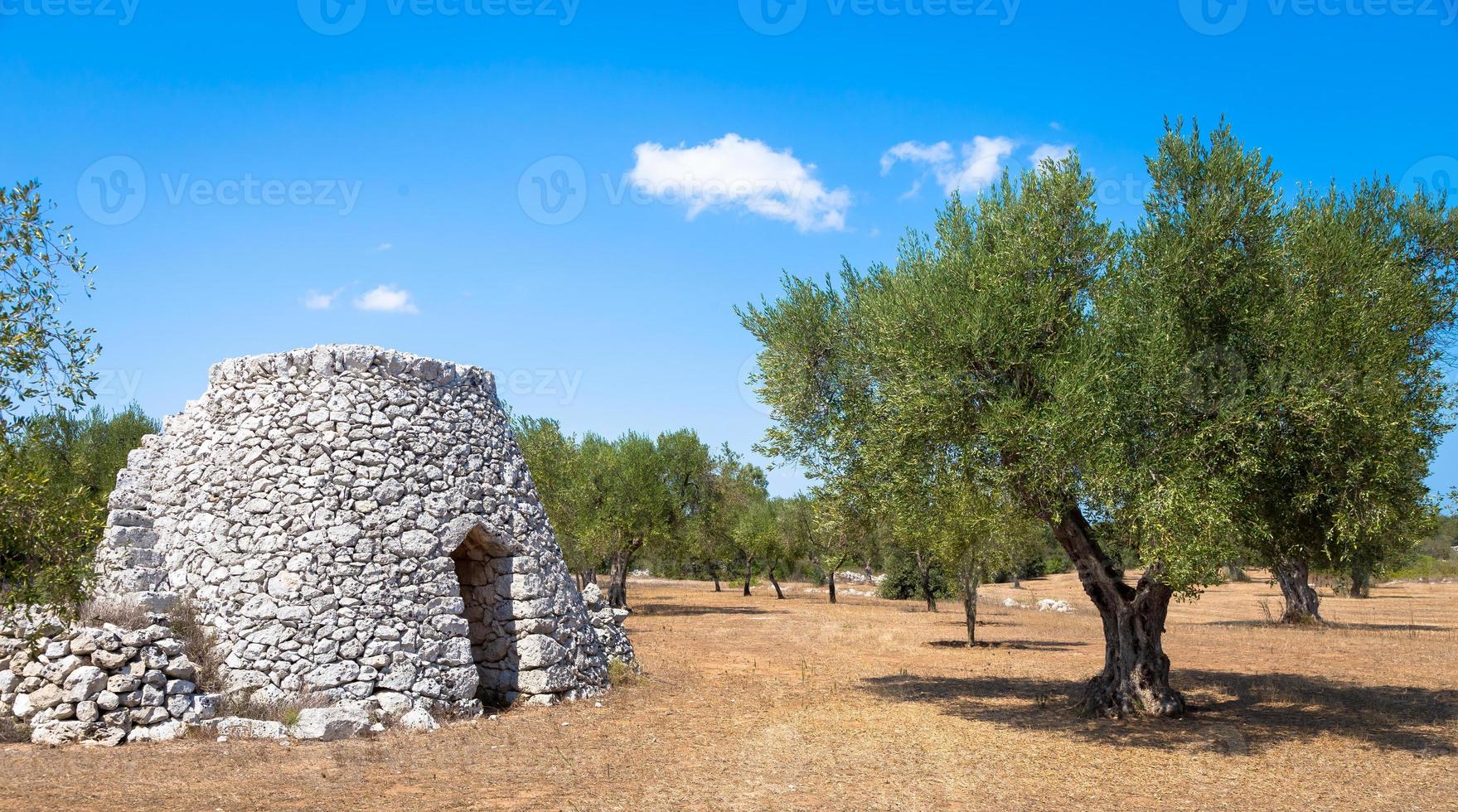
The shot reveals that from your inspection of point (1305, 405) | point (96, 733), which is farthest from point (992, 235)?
point (96, 733)

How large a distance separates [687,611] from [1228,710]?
2650 centimetres

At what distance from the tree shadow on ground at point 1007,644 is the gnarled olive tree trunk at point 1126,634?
36.2 feet

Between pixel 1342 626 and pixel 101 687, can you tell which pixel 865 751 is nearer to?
pixel 101 687

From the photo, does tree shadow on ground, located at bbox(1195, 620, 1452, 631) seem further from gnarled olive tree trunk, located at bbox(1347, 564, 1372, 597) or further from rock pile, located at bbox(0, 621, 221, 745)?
rock pile, located at bbox(0, 621, 221, 745)

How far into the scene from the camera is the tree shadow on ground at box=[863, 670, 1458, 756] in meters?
13.2

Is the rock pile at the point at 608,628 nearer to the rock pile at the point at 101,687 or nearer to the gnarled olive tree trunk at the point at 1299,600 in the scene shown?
the rock pile at the point at 101,687

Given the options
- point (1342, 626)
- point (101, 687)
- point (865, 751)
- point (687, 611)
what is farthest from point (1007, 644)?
point (101, 687)

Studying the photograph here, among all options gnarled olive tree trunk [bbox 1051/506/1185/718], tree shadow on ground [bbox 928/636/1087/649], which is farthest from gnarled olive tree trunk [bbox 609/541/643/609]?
gnarled olive tree trunk [bbox 1051/506/1185/718]

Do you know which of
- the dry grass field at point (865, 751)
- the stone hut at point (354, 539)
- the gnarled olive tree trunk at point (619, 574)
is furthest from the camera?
the gnarled olive tree trunk at point (619, 574)

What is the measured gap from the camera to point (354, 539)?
13867 millimetres

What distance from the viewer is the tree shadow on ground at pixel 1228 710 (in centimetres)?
1320

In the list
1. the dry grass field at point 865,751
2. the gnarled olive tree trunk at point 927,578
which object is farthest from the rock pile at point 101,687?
the gnarled olive tree trunk at point 927,578

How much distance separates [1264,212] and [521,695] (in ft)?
43.5

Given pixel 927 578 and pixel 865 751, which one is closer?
pixel 865 751
